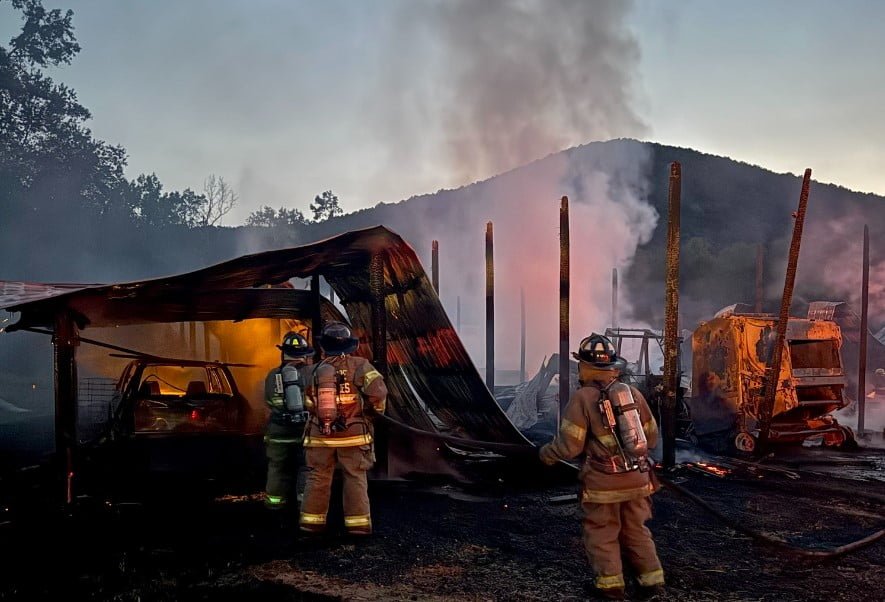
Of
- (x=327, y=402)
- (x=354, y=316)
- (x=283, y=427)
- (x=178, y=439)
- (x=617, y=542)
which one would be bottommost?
(x=617, y=542)

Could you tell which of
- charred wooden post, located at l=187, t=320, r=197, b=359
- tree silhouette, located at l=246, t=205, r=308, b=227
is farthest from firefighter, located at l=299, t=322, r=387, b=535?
tree silhouette, located at l=246, t=205, r=308, b=227

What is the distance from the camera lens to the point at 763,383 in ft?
34.2

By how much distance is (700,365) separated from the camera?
11.7 meters

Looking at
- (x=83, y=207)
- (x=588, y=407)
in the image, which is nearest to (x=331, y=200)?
(x=83, y=207)

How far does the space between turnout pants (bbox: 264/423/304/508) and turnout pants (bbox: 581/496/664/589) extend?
3197 millimetres

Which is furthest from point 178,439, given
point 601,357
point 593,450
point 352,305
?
point 601,357

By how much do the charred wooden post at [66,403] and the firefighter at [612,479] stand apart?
494cm

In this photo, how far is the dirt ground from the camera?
183 inches

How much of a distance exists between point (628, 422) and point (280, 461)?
3674mm

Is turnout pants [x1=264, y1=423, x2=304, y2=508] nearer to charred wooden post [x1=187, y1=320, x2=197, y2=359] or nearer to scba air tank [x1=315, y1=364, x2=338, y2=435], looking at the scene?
scba air tank [x1=315, y1=364, x2=338, y2=435]

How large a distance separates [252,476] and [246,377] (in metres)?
6.39

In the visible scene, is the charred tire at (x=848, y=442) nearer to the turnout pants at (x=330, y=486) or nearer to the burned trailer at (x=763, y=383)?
the burned trailer at (x=763, y=383)

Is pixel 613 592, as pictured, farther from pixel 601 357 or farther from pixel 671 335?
pixel 671 335

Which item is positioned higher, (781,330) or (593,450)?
(781,330)
